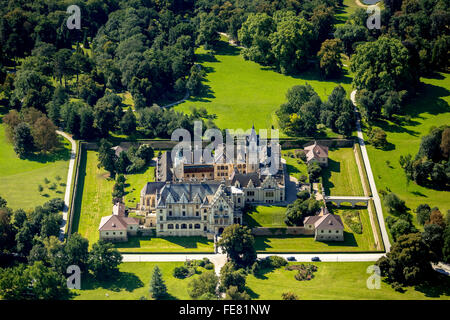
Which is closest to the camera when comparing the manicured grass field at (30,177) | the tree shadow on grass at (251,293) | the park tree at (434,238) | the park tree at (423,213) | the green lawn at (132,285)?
the tree shadow on grass at (251,293)

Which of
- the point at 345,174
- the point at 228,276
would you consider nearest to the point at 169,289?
the point at 228,276

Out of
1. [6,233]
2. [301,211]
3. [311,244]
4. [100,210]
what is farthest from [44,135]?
[311,244]

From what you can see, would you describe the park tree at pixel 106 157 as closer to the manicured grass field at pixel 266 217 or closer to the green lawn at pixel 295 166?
the manicured grass field at pixel 266 217

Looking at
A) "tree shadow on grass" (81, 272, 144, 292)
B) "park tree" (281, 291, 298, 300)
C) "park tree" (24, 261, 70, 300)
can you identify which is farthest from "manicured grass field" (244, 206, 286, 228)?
"park tree" (24, 261, 70, 300)

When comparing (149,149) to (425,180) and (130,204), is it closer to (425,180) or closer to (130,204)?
(130,204)

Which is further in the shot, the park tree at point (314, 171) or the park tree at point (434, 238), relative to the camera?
the park tree at point (314, 171)

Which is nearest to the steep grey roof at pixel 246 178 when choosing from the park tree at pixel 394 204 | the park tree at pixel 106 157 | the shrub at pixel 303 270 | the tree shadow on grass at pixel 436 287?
the shrub at pixel 303 270

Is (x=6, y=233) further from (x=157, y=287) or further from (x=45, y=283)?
(x=157, y=287)

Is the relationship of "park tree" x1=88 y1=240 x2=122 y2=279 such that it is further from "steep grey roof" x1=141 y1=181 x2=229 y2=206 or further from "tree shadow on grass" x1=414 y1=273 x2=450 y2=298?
"tree shadow on grass" x1=414 y1=273 x2=450 y2=298
